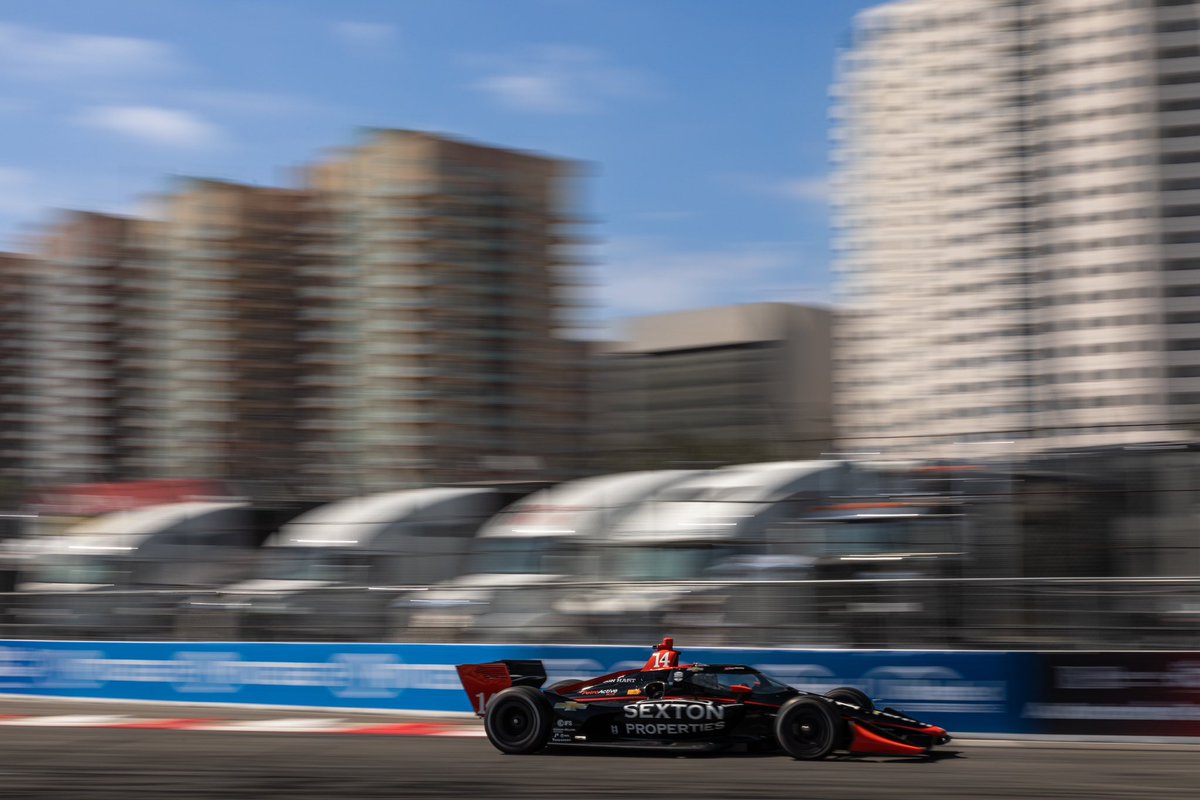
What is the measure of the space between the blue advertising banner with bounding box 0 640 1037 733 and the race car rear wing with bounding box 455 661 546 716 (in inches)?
93.4

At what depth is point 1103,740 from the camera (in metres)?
13.0

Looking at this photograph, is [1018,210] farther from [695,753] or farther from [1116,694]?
[695,753]

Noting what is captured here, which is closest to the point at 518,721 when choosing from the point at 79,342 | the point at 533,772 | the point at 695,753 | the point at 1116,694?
the point at 533,772

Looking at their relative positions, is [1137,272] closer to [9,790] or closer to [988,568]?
[988,568]

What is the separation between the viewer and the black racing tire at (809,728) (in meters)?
11.4

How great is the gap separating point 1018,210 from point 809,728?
73707mm

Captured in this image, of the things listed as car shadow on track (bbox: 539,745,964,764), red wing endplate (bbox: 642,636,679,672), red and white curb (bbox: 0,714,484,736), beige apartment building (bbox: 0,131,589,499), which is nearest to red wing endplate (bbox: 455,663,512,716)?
car shadow on track (bbox: 539,745,964,764)

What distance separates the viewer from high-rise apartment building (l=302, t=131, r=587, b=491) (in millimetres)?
67625

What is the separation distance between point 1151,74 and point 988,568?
A: 219 ft

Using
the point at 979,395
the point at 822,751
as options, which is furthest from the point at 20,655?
the point at 979,395

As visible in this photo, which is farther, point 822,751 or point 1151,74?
point 1151,74

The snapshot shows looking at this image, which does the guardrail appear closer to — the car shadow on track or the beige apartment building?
the car shadow on track

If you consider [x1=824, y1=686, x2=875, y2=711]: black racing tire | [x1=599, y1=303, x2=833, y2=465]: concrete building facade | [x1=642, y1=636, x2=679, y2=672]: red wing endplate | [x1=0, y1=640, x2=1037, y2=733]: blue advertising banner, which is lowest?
[x1=0, y1=640, x2=1037, y2=733]: blue advertising banner

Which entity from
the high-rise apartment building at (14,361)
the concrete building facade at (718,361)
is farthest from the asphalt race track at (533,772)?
the high-rise apartment building at (14,361)
